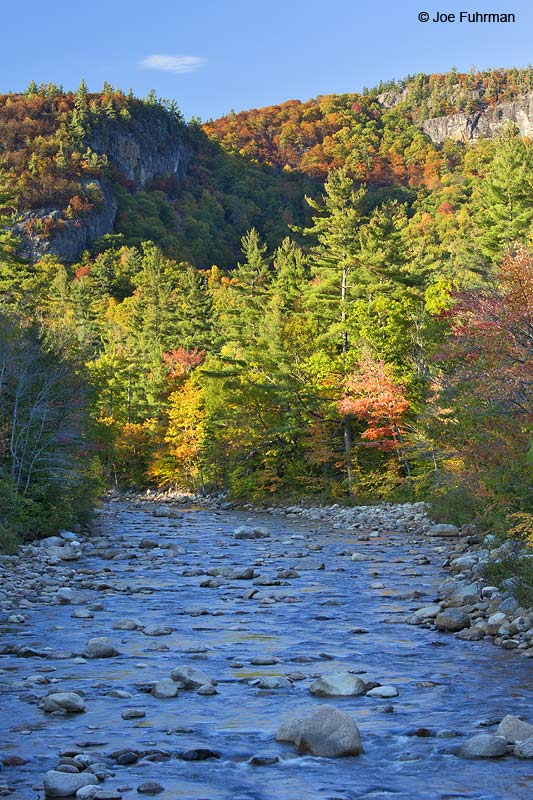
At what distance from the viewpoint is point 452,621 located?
12.3 metres

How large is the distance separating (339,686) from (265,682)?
33.7 inches

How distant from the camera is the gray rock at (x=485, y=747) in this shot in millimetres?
7293

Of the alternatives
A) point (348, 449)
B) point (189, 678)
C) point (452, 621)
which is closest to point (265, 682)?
point (189, 678)

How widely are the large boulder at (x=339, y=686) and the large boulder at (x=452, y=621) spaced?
128 inches

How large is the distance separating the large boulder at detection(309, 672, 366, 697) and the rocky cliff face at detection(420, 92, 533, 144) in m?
158

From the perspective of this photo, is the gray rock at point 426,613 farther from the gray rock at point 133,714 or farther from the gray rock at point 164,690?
the gray rock at point 133,714

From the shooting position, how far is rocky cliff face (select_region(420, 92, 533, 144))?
164 meters

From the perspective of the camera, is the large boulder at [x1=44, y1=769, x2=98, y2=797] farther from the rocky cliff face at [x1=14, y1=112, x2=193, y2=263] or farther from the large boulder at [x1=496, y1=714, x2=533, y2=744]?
the rocky cliff face at [x1=14, y1=112, x2=193, y2=263]

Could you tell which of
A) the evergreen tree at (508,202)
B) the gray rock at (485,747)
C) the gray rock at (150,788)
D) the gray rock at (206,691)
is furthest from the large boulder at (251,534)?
the evergreen tree at (508,202)

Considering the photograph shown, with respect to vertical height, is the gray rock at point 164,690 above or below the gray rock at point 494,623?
above

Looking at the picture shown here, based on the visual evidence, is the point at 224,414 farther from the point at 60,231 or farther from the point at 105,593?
the point at 60,231

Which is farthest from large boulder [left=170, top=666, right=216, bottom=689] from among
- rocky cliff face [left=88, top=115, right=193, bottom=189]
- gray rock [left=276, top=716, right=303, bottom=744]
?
rocky cliff face [left=88, top=115, right=193, bottom=189]

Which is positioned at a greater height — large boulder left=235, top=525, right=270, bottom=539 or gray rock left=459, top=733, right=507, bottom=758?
gray rock left=459, top=733, right=507, bottom=758

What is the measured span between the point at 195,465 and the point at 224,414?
7.96m
